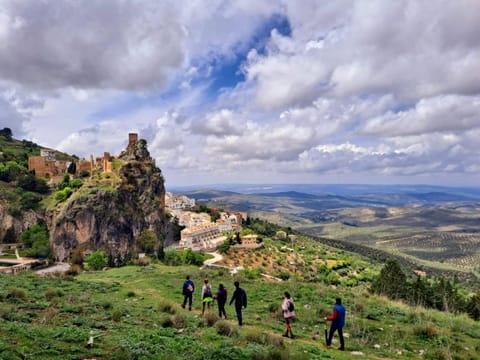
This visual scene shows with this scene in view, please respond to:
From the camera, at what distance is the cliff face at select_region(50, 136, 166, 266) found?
57.6 metres

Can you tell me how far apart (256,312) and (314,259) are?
197 ft

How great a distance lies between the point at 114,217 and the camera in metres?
62.6

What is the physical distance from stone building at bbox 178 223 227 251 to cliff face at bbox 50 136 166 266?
5603mm

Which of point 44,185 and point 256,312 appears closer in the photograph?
point 256,312

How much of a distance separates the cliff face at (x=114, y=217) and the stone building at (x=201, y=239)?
560cm

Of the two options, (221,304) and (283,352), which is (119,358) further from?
(221,304)

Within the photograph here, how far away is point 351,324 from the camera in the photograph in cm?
1491

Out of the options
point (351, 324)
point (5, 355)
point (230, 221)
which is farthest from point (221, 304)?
point (230, 221)

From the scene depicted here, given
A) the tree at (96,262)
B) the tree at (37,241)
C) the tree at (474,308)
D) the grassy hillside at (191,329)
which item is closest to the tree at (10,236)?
the tree at (37,241)

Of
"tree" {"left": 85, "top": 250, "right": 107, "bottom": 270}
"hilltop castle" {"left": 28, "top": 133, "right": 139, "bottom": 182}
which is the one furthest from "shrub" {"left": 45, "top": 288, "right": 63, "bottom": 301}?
"hilltop castle" {"left": 28, "top": 133, "right": 139, "bottom": 182}

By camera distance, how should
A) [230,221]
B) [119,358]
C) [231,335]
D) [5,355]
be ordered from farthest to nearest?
[230,221] → [231,335] → [119,358] → [5,355]

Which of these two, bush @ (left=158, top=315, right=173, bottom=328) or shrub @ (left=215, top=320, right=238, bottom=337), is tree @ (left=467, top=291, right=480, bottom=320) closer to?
shrub @ (left=215, top=320, right=238, bottom=337)

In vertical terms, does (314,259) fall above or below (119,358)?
below

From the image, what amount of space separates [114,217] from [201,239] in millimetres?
22512
